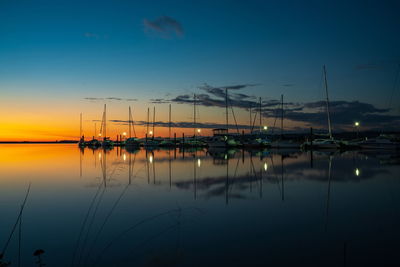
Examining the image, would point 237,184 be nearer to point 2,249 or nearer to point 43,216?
point 43,216

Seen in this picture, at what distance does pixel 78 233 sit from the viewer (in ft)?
25.8

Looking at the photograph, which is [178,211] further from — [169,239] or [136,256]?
[136,256]

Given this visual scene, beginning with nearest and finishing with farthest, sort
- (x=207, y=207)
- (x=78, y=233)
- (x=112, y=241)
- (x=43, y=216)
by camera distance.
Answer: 1. (x=112, y=241)
2. (x=78, y=233)
3. (x=43, y=216)
4. (x=207, y=207)

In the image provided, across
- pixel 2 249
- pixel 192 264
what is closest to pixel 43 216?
pixel 2 249

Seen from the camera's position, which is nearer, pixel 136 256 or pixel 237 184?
pixel 136 256

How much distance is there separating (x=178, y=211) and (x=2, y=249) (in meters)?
5.26

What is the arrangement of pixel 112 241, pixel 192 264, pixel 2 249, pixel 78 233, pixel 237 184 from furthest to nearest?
pixel 237 184
pixel 78 233
pixel 112 241
pixel 2 249
pixel 192 264

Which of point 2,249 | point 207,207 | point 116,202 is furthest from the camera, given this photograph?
point 116,202

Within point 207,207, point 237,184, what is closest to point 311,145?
point 237,184

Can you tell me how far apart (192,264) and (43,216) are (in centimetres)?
678

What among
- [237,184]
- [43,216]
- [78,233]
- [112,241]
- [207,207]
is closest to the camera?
[112,241]

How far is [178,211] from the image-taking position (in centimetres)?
1007

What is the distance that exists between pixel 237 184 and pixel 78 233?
10.0 metres

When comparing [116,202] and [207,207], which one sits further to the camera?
[116,202]
